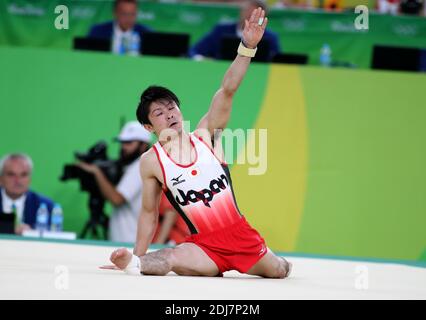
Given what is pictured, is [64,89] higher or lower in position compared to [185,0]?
lower

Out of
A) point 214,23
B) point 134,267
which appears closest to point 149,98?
point 134,267

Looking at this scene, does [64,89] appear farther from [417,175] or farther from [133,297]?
[133,297]

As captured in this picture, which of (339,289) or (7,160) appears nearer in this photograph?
(339,289)

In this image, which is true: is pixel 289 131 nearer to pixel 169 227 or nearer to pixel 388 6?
pixel 169 227

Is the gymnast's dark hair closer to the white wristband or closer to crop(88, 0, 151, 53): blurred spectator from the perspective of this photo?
the white wristband

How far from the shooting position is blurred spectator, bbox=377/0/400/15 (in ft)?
35.2

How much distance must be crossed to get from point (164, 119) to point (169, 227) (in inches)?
133

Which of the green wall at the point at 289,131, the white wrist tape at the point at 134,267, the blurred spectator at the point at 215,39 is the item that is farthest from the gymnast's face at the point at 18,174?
the white wrist tape at the point at 134,267

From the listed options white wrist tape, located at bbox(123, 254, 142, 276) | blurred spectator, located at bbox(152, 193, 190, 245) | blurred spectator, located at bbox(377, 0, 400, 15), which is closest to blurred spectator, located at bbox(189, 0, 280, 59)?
blurred spectator, located at bbox(152, 193, 190, 245)

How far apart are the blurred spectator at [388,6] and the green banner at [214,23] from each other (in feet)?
2.17

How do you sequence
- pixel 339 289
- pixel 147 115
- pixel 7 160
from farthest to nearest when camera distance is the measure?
pixel 7 160 → pixel 147 115 → pixel 339 289

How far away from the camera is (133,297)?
3902 mm
